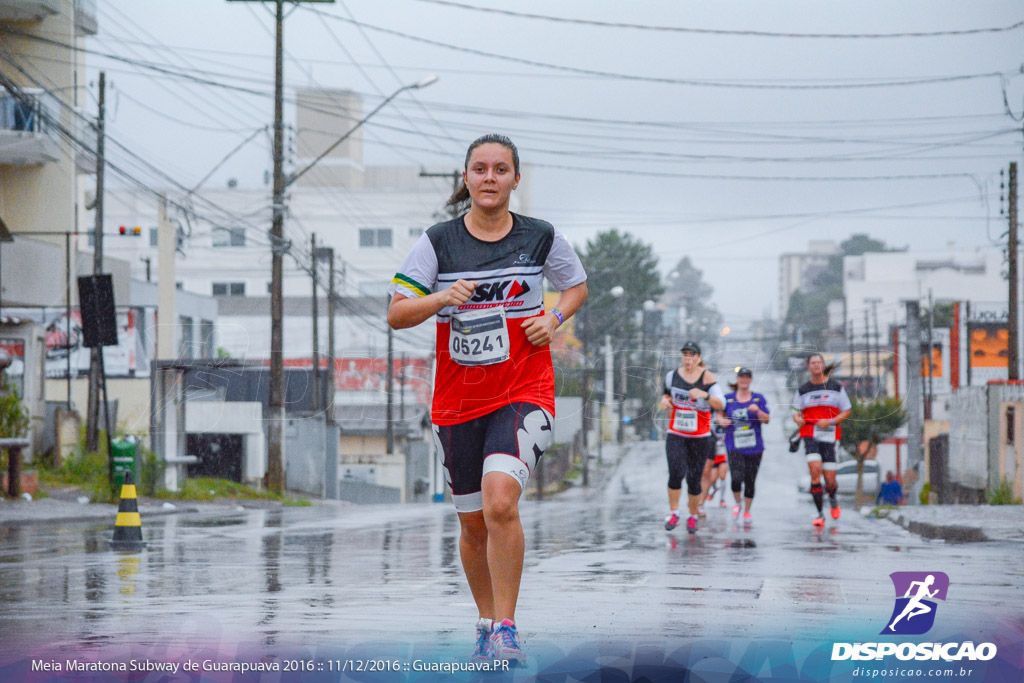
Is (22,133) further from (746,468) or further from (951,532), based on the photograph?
(951,532)

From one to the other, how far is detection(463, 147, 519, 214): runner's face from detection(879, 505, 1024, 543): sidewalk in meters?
8.91

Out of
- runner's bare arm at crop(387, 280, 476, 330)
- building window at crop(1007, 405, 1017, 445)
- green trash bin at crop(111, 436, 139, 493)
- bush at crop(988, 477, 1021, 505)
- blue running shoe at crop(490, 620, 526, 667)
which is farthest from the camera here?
green trash bin at crop(111, 436, 139, 493)

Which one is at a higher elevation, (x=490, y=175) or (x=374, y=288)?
(x=374, y=288)

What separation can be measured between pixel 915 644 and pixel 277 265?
25.0 m

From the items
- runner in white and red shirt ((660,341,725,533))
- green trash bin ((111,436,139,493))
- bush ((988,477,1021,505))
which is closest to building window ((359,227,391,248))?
green trash bin ((111,436,139,493))

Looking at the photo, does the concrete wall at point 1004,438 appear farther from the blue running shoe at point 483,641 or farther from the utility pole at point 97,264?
the utility pole at point 97,264

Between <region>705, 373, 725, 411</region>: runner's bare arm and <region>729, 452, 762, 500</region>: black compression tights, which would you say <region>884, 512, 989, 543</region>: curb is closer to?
<region>729, 452, 762, 500</region>: black compression tights

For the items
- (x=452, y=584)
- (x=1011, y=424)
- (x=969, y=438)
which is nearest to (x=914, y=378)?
(x=969, y=438)

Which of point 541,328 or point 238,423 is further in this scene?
point 238,423

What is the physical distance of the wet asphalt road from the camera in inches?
233

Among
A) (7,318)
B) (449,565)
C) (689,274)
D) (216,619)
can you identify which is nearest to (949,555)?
(449,565)

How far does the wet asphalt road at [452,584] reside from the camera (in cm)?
591

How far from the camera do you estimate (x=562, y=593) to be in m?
7.70

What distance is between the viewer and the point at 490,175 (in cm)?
498
